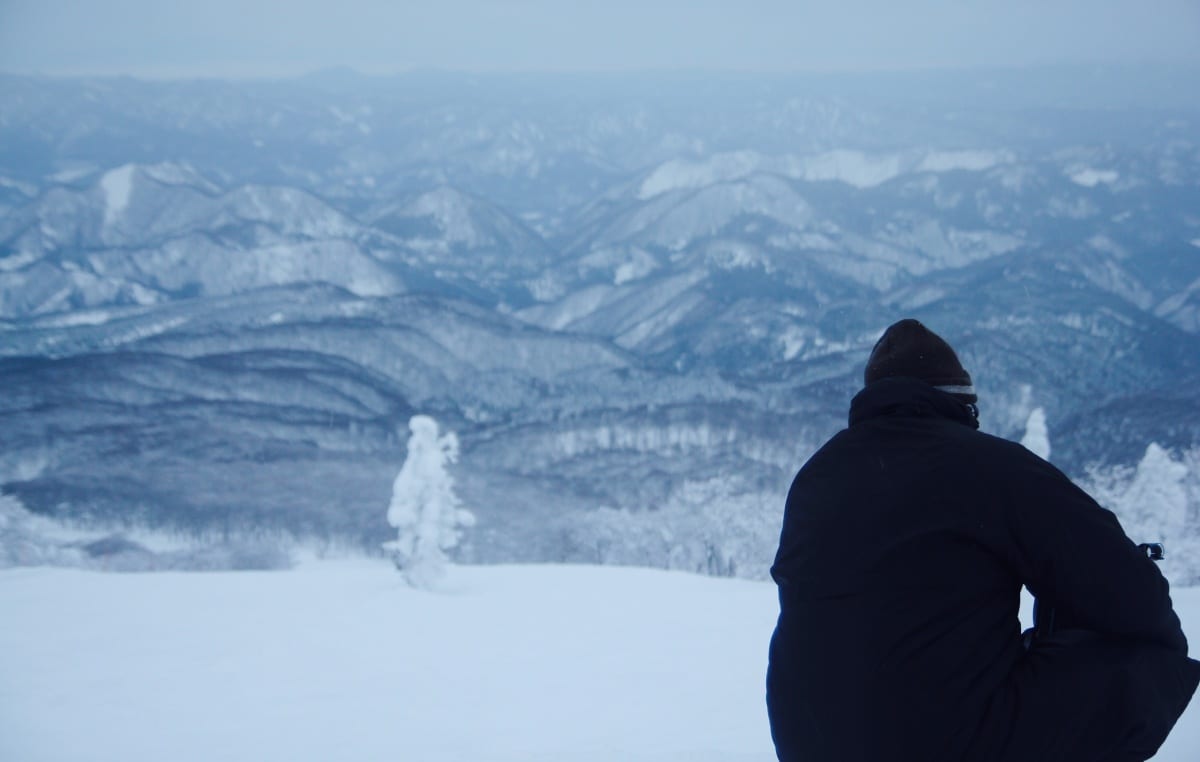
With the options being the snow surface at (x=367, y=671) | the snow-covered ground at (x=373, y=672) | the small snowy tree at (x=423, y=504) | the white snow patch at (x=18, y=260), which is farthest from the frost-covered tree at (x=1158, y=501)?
the white snow patch at (x=18, y=260)

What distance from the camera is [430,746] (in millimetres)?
7676

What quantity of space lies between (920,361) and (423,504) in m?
20.0

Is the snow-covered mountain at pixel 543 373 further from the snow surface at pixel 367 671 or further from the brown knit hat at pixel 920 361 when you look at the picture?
the brown knit hat at pixel 920 361

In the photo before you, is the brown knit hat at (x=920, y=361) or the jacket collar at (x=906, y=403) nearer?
the jacket collar at (x=906, y=403)

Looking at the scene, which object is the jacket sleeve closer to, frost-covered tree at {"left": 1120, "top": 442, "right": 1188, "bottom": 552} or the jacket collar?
the jacket collar

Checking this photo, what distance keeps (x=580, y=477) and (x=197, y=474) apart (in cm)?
2702

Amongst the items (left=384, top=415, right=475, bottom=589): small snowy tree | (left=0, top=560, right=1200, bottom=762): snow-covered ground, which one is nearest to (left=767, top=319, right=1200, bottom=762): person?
(left=0, top=560, right=1200, bottom=762): snow-covered ground

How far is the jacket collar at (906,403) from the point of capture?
3168 millimetres

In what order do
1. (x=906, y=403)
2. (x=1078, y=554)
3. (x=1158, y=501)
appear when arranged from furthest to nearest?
(x=1158, y=501), (x=906, y=403), (x=1078, y=554)

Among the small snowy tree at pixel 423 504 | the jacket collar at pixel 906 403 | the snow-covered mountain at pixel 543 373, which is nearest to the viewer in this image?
the jacket collar at pixel 906 403

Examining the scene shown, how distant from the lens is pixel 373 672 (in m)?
9.80

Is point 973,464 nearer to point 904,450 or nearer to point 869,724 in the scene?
point 904,450

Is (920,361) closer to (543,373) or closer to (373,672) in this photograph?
(373,672)

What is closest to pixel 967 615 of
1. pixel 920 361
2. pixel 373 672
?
pixel 920 361
